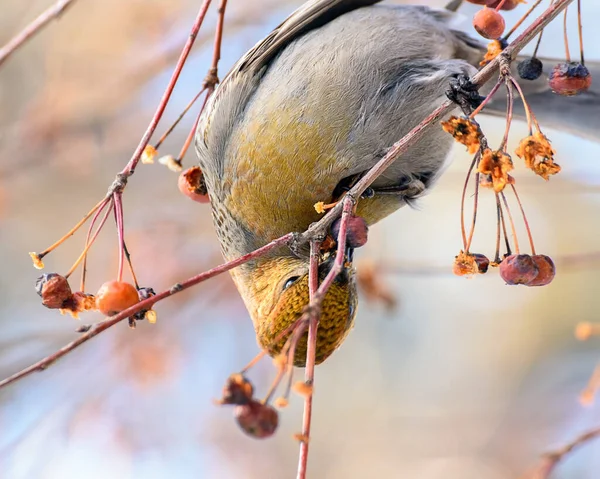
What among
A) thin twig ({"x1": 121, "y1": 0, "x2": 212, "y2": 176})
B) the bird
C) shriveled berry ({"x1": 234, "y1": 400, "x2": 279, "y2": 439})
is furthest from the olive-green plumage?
shriveled berry ({"x1": 234, "y1": 400, "x2": 279, "y2": 439})

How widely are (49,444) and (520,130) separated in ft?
12.5

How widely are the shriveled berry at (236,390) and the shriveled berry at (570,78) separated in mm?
1139

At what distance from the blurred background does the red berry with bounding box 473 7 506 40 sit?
3.59ft

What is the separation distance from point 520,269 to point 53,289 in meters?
1.15

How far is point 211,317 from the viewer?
531cm

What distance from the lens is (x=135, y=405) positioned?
5.21 metres

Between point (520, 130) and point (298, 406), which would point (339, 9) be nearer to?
point (520, 130)

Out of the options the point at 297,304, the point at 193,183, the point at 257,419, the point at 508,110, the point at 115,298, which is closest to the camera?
the point at 257,419

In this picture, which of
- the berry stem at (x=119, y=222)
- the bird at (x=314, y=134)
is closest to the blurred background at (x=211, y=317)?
the bird at (x=314, y=134)

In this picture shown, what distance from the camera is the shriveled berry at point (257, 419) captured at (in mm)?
1397

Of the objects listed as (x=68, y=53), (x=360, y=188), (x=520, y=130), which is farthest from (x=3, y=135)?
(x=520, y=130)

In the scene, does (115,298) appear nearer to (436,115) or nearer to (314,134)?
(436,115)

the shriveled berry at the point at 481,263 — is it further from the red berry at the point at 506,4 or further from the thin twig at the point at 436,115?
the red berry at the point at 506,4

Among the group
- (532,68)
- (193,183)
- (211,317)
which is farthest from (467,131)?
(211,317)
